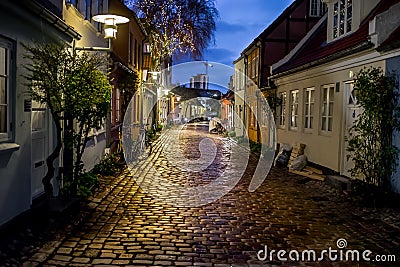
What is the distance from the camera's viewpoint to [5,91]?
603 cm

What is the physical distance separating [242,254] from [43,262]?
2.37 metres

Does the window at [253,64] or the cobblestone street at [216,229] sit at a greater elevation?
the window at [253,64]

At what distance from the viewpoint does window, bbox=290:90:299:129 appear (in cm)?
1595

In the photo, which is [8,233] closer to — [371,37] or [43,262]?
[43,262]

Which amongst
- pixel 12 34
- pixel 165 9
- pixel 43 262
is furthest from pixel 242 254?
pixel 165 9

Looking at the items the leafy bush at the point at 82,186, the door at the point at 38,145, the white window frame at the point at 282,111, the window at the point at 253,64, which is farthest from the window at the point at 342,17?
the window at the point at 253,64

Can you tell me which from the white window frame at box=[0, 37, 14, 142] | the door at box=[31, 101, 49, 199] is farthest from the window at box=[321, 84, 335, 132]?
the white window frame at box=[0, 37, 14, 142]

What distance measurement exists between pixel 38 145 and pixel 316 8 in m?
17.3

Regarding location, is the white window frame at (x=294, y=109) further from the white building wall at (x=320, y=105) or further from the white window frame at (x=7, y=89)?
the white window frame at (x=7, y=89)

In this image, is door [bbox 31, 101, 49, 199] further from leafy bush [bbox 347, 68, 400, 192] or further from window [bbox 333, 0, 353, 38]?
window [bbox 333, 0, 353, 38]

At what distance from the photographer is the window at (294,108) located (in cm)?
1595

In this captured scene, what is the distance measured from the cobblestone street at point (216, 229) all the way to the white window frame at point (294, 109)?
614 cm

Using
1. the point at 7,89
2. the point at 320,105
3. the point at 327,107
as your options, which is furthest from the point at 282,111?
the point at 7,89

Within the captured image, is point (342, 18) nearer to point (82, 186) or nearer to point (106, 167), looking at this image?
point (106, 167)
